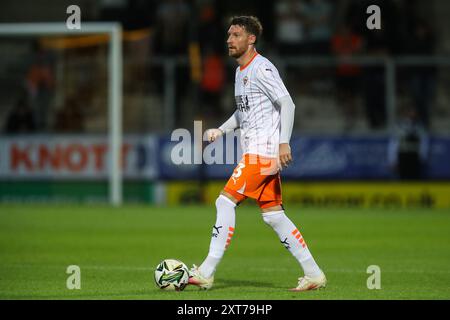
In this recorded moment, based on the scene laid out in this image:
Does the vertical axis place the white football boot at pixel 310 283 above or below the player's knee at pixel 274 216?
below

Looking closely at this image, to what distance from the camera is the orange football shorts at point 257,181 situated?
28.6ft

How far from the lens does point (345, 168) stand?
69.7 feet

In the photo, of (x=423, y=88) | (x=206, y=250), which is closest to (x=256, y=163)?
(x=206, y=250)

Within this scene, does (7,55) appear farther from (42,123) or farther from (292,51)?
(292,51)

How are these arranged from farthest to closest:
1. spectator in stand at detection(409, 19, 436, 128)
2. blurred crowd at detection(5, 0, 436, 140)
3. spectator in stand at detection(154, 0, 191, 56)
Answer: spectator in stand at detection(154, 0, 191, 56) → blurred crowd at detection(5, 0, 436, 140) → spectator in stand at detection(409, 19, 436, 128)

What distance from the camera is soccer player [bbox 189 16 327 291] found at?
872 cm

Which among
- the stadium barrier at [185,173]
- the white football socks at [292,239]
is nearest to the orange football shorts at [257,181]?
the white football socks at [292,239]

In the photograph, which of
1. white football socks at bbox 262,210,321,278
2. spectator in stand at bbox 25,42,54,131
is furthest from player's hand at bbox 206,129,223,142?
spectator in stand at bbox 25,42,54,131

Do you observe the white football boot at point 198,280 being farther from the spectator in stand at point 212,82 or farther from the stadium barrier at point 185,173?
the spectator in stand at point 212,82

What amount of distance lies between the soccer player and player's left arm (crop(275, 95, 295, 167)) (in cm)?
1

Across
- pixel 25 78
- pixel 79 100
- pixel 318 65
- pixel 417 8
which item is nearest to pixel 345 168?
pixel 318 65

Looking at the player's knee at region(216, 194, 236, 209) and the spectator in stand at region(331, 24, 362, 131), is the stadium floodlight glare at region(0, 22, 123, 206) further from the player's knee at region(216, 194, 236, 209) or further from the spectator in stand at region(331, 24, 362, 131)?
the player's knee at region(216, 194, 236, 209)

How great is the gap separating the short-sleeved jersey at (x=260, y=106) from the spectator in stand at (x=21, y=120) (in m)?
14.2

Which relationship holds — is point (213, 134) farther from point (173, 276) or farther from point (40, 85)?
point (40, 85)
